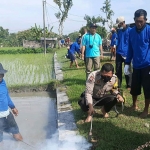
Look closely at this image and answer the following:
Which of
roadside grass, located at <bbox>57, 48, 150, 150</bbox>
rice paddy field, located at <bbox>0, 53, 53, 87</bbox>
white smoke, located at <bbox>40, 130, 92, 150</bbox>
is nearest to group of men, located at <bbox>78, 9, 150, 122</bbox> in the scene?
roadside grass, located at <bbox>57, 48, 150, 150</bbox>

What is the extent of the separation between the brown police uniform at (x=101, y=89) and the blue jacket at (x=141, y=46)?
20.7 inches

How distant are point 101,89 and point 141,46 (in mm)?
1015

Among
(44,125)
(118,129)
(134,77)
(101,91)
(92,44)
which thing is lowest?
(44,125)

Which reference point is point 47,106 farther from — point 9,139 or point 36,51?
point 36,51

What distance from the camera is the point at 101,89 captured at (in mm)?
4191

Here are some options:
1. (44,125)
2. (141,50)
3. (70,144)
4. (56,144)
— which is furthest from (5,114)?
(141,50)

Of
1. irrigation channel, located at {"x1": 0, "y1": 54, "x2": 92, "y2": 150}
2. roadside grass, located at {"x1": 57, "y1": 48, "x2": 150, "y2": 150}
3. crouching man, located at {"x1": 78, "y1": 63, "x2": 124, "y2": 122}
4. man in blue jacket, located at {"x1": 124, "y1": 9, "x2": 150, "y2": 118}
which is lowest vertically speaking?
irrigation channel, located at {"x1": 0, "y1": 54, "x2": 92, "y2": 150}

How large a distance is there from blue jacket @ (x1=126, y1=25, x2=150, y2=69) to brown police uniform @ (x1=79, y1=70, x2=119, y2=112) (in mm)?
526

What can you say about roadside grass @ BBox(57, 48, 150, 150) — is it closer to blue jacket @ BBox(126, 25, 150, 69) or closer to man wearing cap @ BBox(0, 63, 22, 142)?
blue jacket @ BBox(126, 25, 150, 69)

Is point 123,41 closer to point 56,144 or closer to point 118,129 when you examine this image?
point 118,129

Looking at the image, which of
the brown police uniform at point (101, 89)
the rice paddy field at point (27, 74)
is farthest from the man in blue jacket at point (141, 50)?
the rice paddy field at point (27, 74)

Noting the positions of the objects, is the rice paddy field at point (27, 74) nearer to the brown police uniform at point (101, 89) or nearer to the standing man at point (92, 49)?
the standing man at point (92, 49)

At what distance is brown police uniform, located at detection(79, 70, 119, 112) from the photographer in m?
3.98

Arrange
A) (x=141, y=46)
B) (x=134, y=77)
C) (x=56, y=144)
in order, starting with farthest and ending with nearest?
(x=134, y=77), (x=141, y=46), (x=56, y=144)
